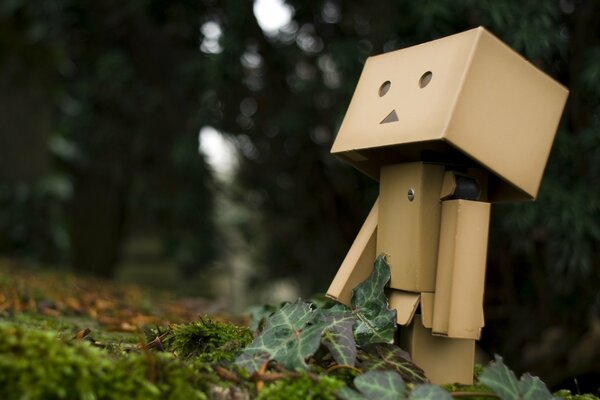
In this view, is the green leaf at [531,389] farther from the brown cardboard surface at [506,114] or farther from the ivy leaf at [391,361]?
the brown cardboard surface at [506,114]

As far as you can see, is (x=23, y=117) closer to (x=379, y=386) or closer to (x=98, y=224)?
(x=98, y=224)

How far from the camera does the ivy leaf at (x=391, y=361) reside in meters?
1.95

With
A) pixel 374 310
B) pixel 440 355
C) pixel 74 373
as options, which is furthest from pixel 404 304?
pixel 74 373

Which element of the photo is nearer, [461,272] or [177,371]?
[177,371]

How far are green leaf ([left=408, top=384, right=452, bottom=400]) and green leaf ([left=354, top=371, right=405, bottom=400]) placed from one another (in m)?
0.04

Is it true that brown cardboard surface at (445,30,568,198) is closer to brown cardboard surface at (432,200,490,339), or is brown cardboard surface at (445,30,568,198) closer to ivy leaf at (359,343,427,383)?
brown cardboard surface at (432,200,490,339)

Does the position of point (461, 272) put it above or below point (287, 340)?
above

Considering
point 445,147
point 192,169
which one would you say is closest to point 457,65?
point 445,147

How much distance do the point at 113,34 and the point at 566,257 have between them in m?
4.75

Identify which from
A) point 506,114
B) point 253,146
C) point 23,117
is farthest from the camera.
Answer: point 23,117

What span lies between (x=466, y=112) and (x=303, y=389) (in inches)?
36.4

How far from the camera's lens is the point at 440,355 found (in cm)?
212

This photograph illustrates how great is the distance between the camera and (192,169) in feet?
18.8

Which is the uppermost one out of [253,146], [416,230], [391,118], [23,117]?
[23,117]
